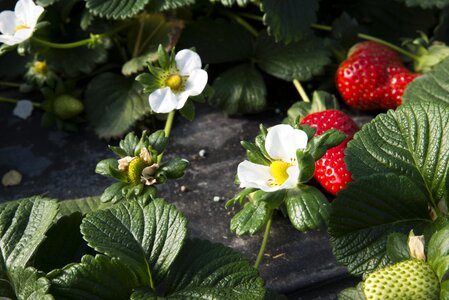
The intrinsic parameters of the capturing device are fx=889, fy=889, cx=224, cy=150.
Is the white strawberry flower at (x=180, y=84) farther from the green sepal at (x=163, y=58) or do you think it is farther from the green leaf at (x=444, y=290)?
the green leaf at (x=444, y=290)

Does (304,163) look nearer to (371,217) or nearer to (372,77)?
(371,217)

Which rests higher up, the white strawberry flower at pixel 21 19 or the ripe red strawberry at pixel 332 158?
the white strawberry flower at pixel 21 19

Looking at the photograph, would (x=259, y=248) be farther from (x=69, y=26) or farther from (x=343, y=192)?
(x=69, y=26)

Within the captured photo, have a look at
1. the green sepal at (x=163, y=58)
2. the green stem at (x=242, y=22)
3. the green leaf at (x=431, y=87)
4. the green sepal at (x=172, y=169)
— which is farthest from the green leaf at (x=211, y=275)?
the green stem at (x=242, y=22)

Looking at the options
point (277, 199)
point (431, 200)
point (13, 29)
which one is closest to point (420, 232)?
point (431, 200)

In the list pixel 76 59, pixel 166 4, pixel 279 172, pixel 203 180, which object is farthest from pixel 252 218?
pixel 76 59

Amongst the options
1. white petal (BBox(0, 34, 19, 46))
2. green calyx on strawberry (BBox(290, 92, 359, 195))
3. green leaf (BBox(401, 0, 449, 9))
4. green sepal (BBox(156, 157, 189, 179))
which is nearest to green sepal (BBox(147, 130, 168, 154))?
green sepal (BBox(156, 157, 189, 179))
